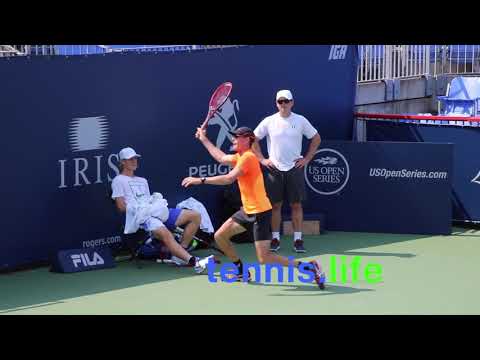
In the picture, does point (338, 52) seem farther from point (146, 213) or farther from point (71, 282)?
point (71, 282)

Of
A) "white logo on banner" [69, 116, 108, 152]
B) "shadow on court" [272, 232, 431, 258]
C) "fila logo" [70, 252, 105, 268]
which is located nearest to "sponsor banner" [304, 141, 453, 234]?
"shadow on court" [272, 232, 431, 258]

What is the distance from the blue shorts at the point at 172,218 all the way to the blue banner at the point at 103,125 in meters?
0.68

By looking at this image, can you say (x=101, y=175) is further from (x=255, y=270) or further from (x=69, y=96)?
(x=255, y=270)

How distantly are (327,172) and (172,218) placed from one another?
2.69 m

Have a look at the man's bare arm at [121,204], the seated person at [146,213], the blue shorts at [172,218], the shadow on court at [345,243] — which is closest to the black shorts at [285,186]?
the shadow on court at [345,243]

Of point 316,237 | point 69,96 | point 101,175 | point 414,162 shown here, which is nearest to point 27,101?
point 69,96

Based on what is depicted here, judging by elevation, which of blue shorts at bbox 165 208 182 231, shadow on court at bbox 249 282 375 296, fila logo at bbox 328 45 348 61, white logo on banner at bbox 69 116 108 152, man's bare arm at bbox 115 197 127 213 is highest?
fila logo at bbox 328 45 348 61

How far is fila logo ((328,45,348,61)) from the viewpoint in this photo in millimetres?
13508

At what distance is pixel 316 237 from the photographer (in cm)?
1217

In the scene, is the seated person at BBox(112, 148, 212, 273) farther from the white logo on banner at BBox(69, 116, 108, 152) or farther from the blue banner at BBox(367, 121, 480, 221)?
the blue banner at BBox(367, 121, 480, 221)

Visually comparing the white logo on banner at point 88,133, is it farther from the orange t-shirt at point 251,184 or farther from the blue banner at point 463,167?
the blue banner at point 463,167

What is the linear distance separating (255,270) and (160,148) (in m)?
2.15

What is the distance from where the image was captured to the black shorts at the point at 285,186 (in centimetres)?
1143

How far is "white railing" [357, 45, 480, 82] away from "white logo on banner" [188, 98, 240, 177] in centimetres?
336
